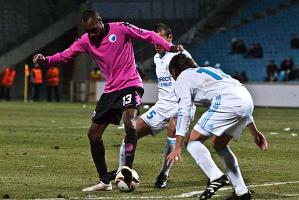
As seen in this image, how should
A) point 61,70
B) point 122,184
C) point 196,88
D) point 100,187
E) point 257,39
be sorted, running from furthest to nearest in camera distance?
point 61,70, point 257,39, point 100,187, point 122,184, point 196,88

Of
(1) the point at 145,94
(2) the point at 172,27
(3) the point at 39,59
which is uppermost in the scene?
(3) the point at 39,59

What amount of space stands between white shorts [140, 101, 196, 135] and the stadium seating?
2792 centimetres

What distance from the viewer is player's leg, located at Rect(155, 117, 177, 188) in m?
11.3

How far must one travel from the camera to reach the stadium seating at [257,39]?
40969mm

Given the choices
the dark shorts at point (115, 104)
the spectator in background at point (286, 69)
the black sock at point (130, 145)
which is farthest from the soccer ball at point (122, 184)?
the spectator in background at point (286, 69)

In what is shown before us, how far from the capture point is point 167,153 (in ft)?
39.3

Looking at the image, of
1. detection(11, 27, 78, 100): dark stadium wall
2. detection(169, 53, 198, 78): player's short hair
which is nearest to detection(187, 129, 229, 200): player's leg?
detection(169, 53, 198, 78): player's short hair

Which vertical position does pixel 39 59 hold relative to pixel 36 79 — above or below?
above

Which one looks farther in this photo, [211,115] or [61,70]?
[61,70]

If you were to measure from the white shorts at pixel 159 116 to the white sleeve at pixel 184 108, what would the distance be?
8.60ft

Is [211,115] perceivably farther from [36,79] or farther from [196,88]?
[36,79]

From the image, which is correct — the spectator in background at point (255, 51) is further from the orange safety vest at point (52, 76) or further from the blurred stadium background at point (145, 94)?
the orange safety vest at point (52, 76)

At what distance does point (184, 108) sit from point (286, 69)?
93.4 feet

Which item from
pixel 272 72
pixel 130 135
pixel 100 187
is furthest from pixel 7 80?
pixel 100 187
